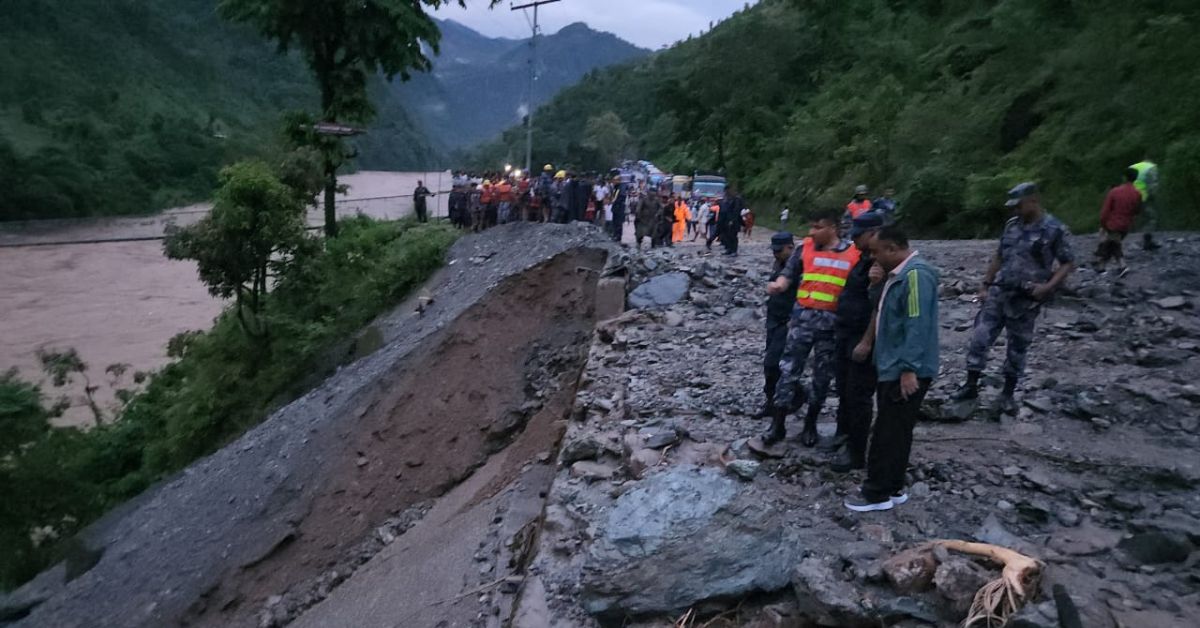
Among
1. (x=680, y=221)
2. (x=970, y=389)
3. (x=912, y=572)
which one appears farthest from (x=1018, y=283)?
(x=680, y=221)

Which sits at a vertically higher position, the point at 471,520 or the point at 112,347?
the point at 471,520

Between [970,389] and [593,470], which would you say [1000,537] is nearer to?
[970,389]

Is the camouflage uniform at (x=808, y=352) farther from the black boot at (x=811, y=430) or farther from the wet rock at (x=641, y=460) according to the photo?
the wet rock at (x=641, y=460)

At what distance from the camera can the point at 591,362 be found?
742 centimetres

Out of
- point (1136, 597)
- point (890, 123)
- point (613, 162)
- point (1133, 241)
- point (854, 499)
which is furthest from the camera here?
point (613, 162)

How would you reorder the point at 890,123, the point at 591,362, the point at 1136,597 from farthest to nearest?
the point at 890,123, the point at 591,362, the point at 1136,597

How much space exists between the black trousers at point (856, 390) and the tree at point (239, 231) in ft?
37.5

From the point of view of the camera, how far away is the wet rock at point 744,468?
450 centimetres

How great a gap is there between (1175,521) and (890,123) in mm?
17013

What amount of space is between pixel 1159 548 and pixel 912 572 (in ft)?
3.57

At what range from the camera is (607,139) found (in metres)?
53.2

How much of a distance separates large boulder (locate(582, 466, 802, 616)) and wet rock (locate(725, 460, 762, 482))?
0.78m

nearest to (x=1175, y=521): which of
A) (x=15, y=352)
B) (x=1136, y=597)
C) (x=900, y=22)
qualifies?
(x=1136, y=597)

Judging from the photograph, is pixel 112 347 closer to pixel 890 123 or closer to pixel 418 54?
pixel 418 54
